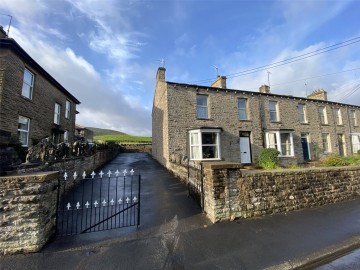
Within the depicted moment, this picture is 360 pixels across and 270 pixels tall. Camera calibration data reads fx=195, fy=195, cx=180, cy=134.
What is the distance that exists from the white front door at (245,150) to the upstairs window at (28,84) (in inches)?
621

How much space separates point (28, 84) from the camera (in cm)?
1293

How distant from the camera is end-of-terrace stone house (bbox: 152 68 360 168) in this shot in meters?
14.3

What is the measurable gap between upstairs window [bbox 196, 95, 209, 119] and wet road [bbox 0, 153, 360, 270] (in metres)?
10.2

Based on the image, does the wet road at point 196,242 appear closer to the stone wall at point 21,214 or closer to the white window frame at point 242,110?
the stone wall at point 21,214

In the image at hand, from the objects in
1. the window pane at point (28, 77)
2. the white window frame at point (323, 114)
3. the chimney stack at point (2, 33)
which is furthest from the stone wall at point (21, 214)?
the white window frame at point (323, 114)

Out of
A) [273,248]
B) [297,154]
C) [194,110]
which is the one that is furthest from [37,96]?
[297,154]

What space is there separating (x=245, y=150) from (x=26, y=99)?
16.0m

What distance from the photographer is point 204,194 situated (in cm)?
595

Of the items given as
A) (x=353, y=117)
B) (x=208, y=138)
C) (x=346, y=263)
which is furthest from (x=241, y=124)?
(x=353, y=117)

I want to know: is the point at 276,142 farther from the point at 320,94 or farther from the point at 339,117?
the point at 339,117

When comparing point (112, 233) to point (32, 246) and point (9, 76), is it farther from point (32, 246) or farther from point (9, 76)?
point (9, 76)

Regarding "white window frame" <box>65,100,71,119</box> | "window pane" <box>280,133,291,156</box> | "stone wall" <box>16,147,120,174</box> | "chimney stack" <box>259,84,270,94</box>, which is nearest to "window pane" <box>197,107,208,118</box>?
"chimney stack" <box>259,84,270,94</box>

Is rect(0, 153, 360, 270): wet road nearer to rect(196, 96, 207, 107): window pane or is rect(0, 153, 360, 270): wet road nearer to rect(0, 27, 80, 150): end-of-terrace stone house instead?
rect(0, 27, 80, 150): end-of-terrace stone house

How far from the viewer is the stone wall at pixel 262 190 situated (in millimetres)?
5328
